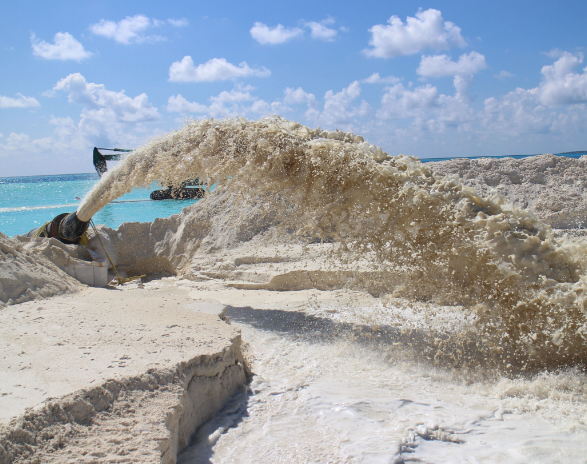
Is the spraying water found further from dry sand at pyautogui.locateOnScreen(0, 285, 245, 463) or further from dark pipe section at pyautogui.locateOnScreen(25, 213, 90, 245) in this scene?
dark pipe section at pyautogui.locateOnScreen(25, 213, 90, 245)

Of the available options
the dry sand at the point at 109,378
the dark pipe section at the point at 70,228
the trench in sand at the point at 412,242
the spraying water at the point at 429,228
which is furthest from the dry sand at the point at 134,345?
the dark pipe section at the point at 70,228

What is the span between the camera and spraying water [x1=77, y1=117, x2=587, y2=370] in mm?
2422

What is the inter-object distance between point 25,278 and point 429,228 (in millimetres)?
3140

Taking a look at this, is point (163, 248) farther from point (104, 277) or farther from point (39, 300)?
point (39, 300)

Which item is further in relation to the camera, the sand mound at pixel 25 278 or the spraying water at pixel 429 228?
the sand mound at pixel 25 278

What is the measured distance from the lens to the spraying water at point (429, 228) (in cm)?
242

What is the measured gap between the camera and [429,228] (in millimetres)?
2744

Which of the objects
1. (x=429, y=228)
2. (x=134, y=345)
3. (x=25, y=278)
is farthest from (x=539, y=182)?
(x=25, y=278)

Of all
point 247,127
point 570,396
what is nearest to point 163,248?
point 247,127

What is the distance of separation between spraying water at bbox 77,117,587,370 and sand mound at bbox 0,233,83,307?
143 centimetres

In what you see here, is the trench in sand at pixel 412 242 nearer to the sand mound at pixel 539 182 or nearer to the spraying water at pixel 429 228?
the spraying water at pixel 429 228

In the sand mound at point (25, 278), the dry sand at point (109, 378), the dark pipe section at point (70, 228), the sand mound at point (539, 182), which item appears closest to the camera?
the dry sand at point (109, 378)

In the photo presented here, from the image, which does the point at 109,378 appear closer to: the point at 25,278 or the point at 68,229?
the point at 25,278

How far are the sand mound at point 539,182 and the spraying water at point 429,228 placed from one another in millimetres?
3123
